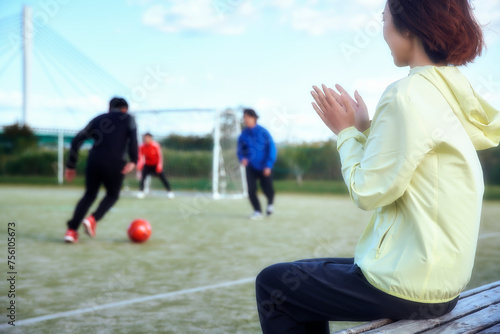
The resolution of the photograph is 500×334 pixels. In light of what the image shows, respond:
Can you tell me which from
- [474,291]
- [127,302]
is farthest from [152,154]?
[474,291]

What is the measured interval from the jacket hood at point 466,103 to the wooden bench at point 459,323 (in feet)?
1.93

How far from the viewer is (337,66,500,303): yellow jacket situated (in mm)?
1490

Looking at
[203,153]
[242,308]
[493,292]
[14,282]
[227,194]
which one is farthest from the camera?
[203,153]

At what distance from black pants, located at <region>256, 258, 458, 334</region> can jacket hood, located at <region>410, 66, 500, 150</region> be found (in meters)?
0.55

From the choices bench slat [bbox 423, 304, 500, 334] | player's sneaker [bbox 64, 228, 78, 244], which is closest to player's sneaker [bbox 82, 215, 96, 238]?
player's sneaker [bbox 64, 228, 78, 244]

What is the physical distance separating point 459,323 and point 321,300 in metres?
0.50

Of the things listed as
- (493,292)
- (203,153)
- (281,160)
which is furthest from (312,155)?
(493,292)

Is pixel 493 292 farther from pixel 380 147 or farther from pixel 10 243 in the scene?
pixel 10 243

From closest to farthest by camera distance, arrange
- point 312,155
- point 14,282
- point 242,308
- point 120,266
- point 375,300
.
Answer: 1. point 375,300
2. point 242,308
3. point 14,282
4. point 120,266
5. point 312,155

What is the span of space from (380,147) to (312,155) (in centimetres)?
2050

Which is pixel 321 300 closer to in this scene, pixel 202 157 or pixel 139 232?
pixel 139 232

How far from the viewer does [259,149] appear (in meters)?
10.5

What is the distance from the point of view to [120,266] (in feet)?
17.5

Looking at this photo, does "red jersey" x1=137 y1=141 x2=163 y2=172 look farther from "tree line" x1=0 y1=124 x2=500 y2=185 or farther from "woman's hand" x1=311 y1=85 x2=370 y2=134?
"woman's hand" x1=311 y1=85 x2=370 y2=134
